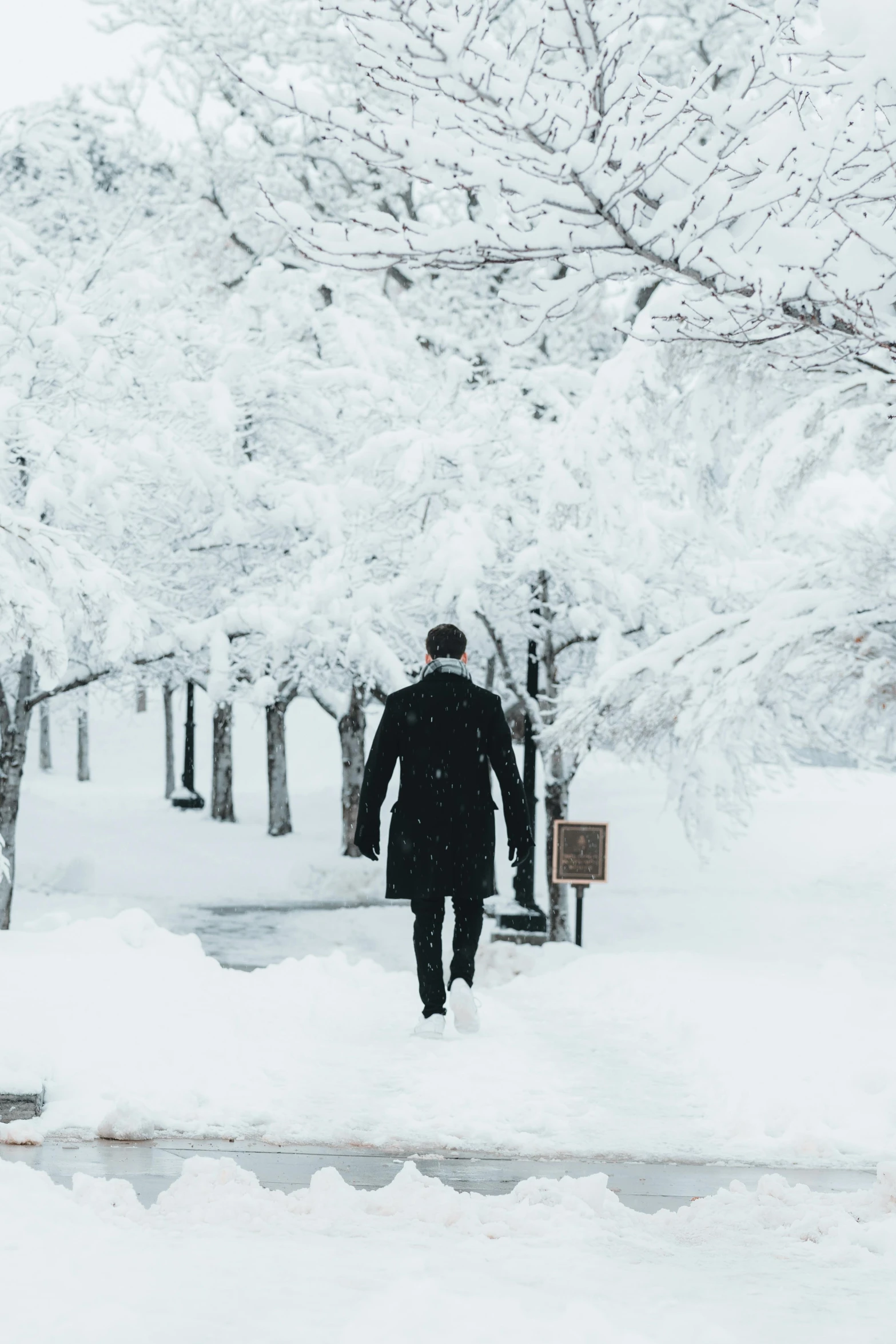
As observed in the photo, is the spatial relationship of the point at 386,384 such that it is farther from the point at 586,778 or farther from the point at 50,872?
the point at 586,778

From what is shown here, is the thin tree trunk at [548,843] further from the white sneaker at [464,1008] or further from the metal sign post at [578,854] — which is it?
the white sneaker at [464,1008]

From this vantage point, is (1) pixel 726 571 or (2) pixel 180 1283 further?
(1) pixel 726 571

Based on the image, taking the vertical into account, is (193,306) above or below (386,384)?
above

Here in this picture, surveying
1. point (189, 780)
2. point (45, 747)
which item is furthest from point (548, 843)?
point (45, 747)

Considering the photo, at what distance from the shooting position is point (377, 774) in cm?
649

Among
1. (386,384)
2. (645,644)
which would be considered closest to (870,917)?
(645,644)

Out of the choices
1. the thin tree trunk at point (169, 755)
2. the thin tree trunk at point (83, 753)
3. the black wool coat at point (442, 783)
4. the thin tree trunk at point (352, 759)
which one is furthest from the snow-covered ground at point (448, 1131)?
the thin tree trunk at point (83, 753)

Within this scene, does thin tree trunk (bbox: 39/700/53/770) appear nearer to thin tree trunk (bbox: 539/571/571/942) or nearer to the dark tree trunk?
the dark tree trunk

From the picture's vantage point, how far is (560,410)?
16.1 metres

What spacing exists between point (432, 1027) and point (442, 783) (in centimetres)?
123

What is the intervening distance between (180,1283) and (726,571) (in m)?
13.3

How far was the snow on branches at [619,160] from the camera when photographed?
416cm

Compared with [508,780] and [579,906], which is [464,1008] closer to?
[508,780]

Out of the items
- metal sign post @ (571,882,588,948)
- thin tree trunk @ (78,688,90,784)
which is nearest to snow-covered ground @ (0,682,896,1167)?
metal sign post @ (571,882,588,948)
